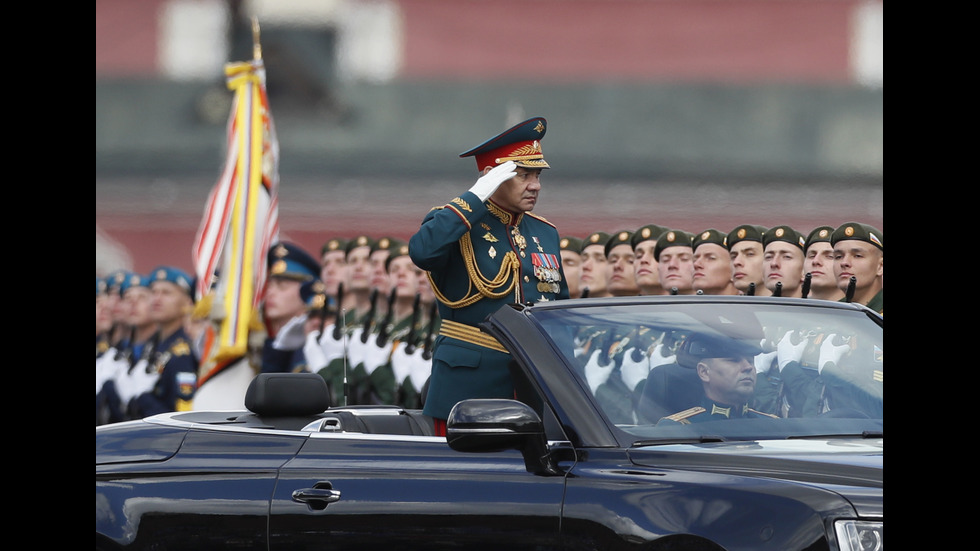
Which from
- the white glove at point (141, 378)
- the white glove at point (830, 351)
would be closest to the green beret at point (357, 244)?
the white glove at point (141, 378)

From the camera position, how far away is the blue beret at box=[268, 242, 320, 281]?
10.6 metres

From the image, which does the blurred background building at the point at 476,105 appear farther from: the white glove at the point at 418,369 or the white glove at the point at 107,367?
the white glove at the point at 418,369

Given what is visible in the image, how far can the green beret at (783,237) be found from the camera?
7.45m

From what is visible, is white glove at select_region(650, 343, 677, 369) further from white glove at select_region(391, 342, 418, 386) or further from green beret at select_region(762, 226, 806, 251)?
white glove at select_region(391, 342, 418, 386)

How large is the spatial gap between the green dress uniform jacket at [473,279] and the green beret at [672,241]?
2.00m

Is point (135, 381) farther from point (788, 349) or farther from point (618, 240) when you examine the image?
point (788, 349)

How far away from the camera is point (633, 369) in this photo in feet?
14.3

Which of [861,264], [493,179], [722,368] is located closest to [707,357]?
[722,368]

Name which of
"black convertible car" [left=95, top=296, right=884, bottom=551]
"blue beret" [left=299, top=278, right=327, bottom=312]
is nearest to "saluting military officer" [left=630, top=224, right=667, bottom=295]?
"blue beret" [left=299, top=278, right=327, bottom=312]

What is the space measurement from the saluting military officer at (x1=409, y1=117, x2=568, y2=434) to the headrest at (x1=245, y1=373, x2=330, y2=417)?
16.9 inches

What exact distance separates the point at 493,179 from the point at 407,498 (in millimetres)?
2024

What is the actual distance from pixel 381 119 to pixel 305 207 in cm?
204
